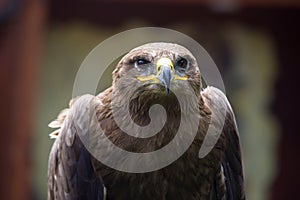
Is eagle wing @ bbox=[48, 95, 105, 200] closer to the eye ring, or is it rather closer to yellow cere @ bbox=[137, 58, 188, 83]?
yellow cere @ bbox=[137, 58, 188, 83]

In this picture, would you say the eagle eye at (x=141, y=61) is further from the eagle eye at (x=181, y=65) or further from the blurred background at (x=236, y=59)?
the blurred background at (x=236, y=59)

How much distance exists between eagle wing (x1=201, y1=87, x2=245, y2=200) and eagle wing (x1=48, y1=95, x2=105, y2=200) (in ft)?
1.89

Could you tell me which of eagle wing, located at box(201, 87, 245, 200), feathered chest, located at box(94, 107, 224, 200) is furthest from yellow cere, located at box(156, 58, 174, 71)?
eagle wing, located at box(201, 87, 245, 200)

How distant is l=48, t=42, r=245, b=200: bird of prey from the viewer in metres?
4.14

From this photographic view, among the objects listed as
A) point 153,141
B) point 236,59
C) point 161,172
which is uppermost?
point 236,59

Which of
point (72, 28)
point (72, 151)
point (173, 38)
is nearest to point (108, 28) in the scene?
point (72, 28)

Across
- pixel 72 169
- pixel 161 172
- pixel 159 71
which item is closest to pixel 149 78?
pixel 159 71

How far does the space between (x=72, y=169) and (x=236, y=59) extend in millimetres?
2892

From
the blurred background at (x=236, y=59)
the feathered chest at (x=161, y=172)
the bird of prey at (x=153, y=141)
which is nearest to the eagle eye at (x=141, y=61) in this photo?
the bird of prey at (x=153, y=141)

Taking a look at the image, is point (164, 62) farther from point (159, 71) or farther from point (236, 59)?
point (236, 59)

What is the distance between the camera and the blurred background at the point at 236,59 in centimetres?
702

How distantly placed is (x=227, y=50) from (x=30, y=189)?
1.73 meters

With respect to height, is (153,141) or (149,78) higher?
(149,78)

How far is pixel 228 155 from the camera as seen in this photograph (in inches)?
181
